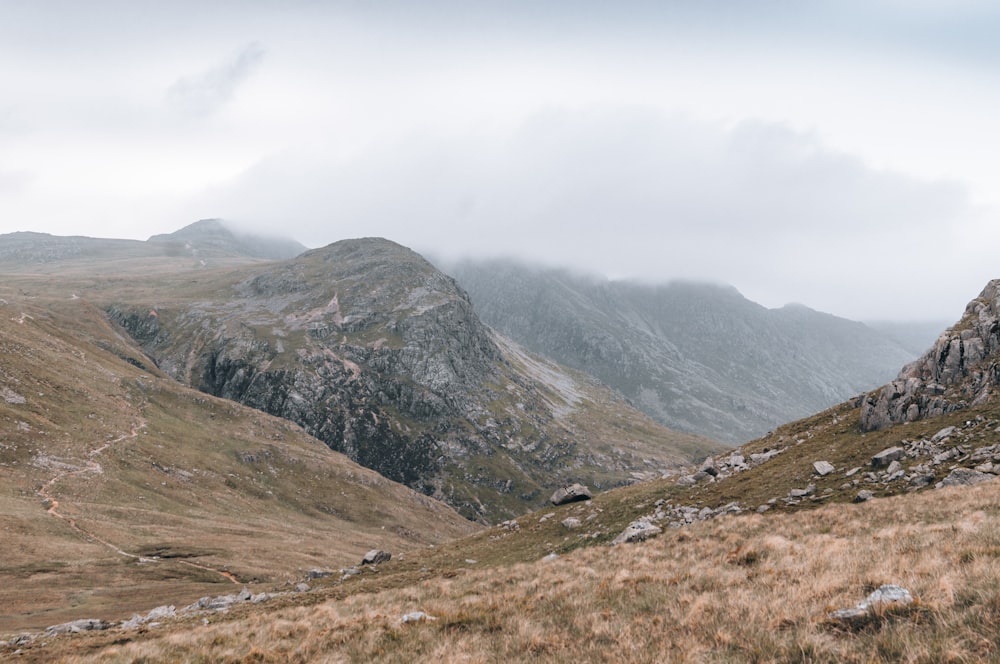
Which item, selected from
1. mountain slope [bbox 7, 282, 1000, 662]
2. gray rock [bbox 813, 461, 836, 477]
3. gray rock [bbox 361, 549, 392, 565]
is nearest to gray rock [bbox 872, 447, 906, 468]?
mountain slope [bbox 7, 282, 1000, 662]

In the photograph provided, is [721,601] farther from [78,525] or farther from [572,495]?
[78,525]

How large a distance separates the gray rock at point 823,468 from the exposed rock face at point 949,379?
9014mm

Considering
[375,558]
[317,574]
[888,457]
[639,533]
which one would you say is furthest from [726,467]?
[317,574]

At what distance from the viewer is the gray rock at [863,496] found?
31172 millimetres

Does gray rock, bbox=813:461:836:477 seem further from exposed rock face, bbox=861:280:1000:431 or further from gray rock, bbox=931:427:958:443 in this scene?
exposed rock face, bbox=861:280:1000:431

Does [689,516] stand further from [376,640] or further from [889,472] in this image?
[376,640]

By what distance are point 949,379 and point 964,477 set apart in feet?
55.9

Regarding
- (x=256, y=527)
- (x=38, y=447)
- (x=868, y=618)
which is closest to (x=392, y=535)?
(x=256, y=527)

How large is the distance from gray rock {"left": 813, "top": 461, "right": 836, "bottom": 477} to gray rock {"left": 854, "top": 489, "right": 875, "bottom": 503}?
5320 millimetres

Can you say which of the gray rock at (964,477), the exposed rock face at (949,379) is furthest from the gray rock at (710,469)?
the gray rock at (964,477)

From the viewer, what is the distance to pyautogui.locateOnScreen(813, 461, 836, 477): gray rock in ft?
122

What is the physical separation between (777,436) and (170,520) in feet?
286

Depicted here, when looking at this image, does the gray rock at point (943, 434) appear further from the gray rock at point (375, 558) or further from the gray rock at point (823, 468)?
the gray rock at point (375, 558)

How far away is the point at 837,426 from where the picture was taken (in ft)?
158
